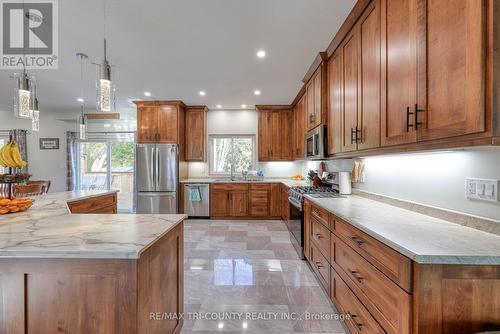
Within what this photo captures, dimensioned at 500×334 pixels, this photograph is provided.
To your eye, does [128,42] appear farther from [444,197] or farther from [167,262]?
[444,197]

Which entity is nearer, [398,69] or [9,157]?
[398,69]

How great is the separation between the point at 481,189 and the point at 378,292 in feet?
2.63

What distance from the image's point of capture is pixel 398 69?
1.54 metres

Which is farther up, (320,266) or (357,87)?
(357,87)

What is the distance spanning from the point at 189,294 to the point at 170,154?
331cm

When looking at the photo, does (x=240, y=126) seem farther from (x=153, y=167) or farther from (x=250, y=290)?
(x=250, y=290)

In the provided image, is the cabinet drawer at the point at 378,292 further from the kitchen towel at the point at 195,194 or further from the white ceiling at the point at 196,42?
the kitchen towel at the point at 195,194

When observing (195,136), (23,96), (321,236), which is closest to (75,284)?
(321,236)

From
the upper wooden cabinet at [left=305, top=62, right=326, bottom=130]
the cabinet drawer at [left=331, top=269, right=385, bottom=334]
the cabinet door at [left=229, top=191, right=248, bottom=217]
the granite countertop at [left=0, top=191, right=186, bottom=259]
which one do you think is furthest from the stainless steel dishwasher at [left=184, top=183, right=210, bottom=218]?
the cabinet drawer at [left=331, top=269, right=385, bottom=334]

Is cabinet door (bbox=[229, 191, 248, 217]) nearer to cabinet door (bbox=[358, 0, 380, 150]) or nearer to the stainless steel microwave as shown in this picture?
the stainless steel microwave

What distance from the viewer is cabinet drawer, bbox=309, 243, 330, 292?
2.14 metres

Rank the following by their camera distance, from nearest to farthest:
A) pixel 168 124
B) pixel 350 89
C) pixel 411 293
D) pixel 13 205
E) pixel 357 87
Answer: pixel 411 293 → pixel 13 205 → pixel 357 87 → pixel 350 89 → pixel 168 124

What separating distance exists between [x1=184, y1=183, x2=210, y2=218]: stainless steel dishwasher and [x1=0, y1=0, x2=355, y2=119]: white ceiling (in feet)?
6.61

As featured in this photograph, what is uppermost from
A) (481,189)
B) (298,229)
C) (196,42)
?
(196,42)
